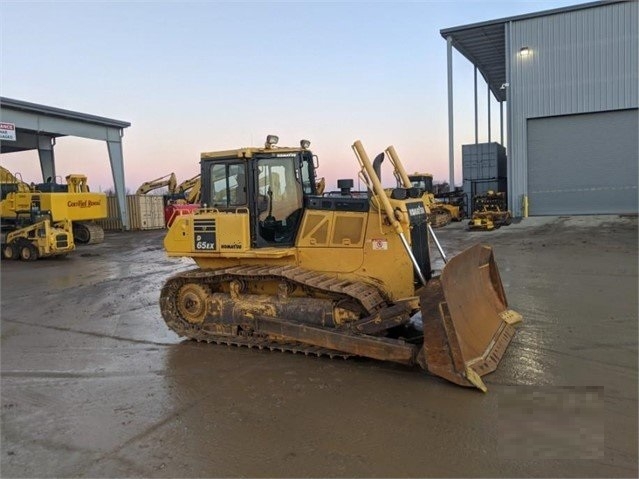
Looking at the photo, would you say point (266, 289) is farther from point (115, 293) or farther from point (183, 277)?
point (115, 293)

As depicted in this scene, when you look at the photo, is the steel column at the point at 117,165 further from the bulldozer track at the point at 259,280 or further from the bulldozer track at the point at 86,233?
the bulldozer track at the point at 259,280

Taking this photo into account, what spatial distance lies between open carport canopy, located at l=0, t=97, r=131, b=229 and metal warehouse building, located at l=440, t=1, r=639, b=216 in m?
20.7

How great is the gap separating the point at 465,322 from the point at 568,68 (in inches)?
893

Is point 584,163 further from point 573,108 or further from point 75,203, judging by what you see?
point 75,203

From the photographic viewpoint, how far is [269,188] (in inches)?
258

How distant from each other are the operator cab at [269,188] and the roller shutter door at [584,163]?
21181mm

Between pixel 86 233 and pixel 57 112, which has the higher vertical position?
pixel 57 112

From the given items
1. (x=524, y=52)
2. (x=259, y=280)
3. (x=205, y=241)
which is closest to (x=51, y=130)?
(x=205, y=241)

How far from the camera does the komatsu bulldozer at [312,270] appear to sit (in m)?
5.41

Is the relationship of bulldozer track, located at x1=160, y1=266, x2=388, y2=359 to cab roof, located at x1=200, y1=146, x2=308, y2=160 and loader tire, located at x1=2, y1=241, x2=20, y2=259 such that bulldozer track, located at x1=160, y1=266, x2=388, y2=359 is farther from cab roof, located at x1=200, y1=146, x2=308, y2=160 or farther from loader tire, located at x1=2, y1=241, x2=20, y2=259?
loader tire, located at x1=2, y1=241, x2=20, y2=259

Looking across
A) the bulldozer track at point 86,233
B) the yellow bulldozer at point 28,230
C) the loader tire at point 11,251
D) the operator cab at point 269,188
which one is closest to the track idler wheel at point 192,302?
the operator cab at point 269,188

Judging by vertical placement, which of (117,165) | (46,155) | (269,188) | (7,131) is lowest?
(269,188)

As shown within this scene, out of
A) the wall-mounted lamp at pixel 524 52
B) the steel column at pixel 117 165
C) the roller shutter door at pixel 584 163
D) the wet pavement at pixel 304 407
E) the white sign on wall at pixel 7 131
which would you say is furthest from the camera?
the steel column at pixel 117 165

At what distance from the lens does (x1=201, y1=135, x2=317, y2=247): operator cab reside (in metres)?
6.48
